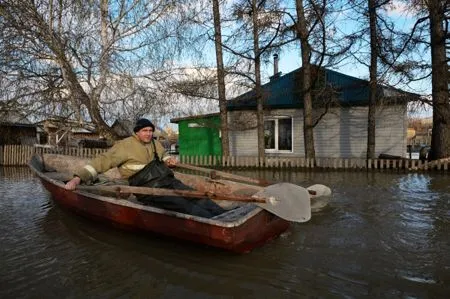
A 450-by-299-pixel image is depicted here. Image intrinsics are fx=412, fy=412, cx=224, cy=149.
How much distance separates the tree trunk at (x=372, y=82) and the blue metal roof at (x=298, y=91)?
43cm

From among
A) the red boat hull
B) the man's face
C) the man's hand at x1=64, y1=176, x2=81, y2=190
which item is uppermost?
the man's face

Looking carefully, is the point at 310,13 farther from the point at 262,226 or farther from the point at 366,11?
the point at 262,226

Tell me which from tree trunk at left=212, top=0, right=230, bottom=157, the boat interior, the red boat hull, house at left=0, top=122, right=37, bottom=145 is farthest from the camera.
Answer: house at left=0, top=122, right=37, bottom=145

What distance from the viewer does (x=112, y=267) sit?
5035mm

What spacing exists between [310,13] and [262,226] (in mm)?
13138

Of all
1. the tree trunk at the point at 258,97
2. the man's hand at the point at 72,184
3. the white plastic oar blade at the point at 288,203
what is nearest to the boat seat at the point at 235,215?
the white plastic oar blade at the point at 288,203

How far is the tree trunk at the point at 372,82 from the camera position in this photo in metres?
16.5

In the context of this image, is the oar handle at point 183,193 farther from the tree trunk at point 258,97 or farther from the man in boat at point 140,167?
the tree trunk at point 258,97

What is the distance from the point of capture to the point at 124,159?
6238mm

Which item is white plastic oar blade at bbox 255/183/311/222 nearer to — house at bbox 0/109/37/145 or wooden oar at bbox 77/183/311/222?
wooden oar at bbox 77/183/311/222

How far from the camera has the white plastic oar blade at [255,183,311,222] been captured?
5105 mm

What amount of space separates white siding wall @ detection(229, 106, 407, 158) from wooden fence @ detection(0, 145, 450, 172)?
2.31 metres

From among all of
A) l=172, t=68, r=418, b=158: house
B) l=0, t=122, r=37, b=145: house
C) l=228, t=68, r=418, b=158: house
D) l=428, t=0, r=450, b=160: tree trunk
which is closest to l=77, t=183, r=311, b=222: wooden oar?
l=172, t=68, r=418, b=158: house

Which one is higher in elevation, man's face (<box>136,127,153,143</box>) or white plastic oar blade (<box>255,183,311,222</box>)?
man's face (<box>136,127,153,143</box>)
